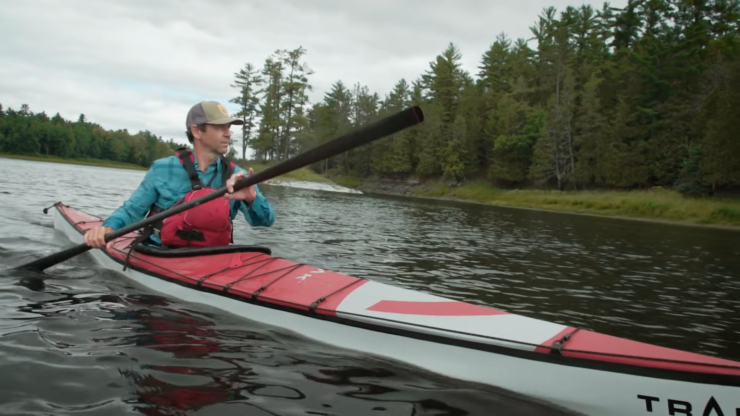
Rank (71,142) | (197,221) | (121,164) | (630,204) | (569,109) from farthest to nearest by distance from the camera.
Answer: (121,164) → (71,142) → (569,109) → (630,204) → (197,221)

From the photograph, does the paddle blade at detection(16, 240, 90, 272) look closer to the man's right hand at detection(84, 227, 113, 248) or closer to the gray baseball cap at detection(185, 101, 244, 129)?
the man's right hand at detection(84, 227, 113, 248)

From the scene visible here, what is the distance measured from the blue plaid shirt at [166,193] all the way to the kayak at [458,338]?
1.39 feet

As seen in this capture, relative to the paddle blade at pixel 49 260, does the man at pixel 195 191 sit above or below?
above

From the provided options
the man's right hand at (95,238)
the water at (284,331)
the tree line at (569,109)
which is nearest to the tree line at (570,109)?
the tree line at (569,109)

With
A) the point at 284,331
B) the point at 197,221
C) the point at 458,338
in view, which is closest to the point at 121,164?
the point at 197,221

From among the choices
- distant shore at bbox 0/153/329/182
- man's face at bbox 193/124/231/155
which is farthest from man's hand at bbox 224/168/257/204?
distant shore at bbox 0/153/329/182

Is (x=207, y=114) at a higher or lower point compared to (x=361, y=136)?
higher

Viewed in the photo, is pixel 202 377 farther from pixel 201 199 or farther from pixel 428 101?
pixel 428 101

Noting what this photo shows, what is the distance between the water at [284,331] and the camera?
10.5 feet

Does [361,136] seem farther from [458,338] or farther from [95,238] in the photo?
[95,238]

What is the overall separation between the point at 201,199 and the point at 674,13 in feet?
172

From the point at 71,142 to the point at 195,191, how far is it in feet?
366

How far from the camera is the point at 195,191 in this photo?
5.12 m

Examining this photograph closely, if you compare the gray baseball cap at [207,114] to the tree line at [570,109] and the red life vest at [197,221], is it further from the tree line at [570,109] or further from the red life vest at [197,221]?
the tree line at [570,109]
